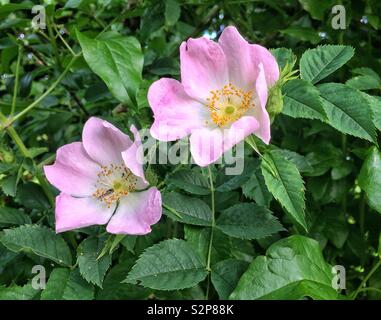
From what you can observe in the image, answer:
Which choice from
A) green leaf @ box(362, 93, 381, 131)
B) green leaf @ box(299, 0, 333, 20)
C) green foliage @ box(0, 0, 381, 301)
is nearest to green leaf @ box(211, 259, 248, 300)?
green foliage @ box(0, 0, 381, 301)

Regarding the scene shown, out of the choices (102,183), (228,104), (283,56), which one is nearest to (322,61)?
(283,56)

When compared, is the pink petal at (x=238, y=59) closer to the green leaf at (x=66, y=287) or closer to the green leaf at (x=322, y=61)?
the green leaf at (x=322, y=61)

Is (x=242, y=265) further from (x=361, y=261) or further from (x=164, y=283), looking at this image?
(x=361, y=261)

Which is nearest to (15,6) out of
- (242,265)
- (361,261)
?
(242,265)

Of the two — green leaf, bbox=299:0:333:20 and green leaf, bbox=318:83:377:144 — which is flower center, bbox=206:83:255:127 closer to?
green leaf, bbox=318:83:377:144

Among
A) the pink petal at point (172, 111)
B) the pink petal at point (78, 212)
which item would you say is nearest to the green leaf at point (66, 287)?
the pink petal at point (78, 212)

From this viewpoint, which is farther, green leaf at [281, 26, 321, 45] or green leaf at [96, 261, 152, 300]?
green leaf at [281, 26, 321, 45]
